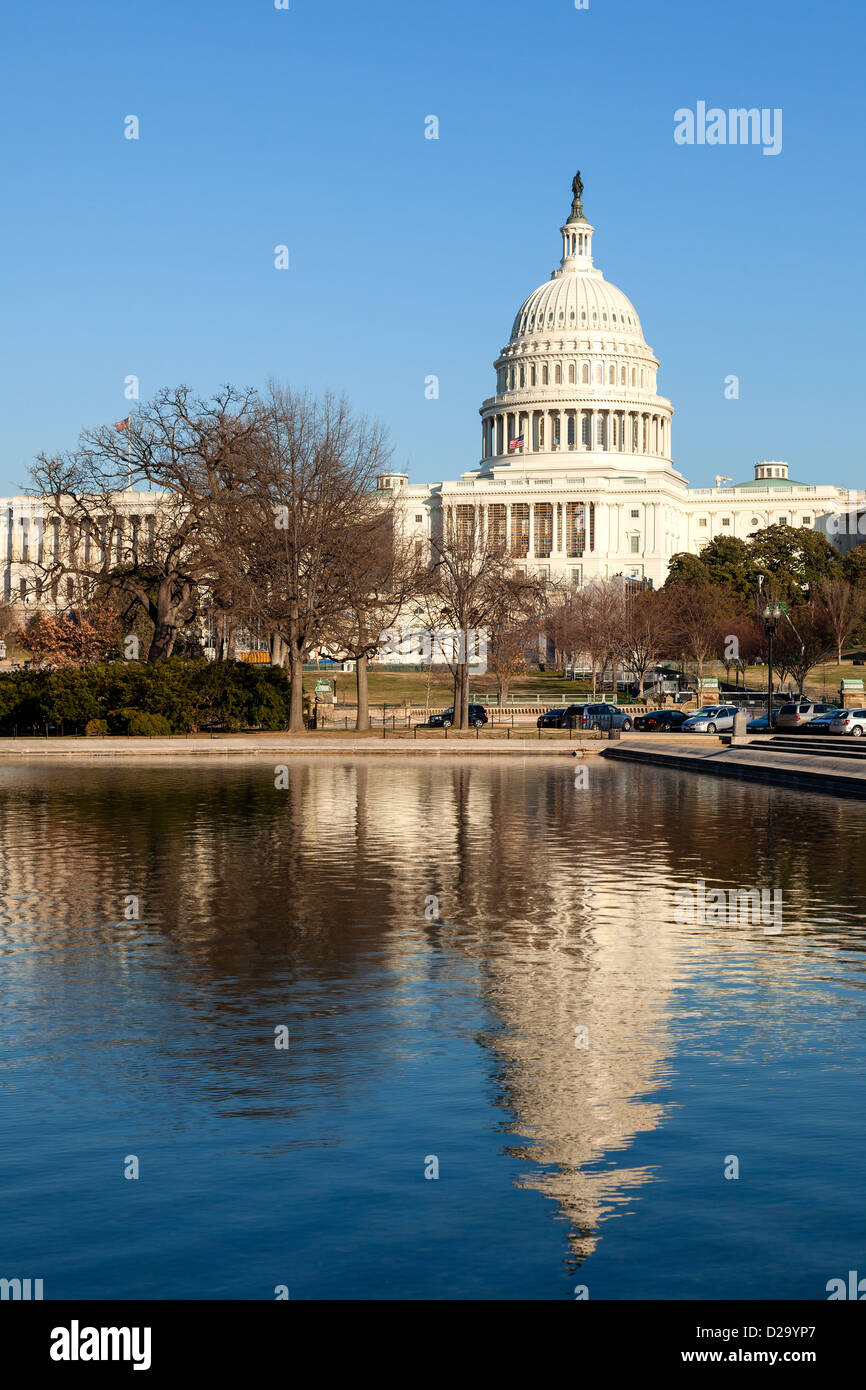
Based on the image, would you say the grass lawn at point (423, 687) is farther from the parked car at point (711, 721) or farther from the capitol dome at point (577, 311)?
the capitol dome at point (577, 311)

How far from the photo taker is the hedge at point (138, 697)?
57000mm

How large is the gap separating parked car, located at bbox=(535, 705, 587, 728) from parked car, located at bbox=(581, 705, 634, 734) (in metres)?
0.33

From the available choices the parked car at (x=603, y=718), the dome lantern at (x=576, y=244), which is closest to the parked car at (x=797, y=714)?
the parked car at (x=603, y=718)

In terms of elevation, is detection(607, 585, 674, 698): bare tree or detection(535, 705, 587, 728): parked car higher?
detection(607, 585, 674, 698): bare tree

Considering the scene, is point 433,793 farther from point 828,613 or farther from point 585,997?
point 828,613

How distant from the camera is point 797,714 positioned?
58.0 metres

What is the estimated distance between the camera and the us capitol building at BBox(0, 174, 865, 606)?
15362 cm

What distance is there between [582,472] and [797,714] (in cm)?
10244

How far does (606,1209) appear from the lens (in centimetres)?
746

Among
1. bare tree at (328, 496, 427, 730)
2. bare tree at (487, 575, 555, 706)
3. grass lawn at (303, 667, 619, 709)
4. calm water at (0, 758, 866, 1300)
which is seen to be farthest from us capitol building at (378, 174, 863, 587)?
calm water at (0, 758, 866, 1300)

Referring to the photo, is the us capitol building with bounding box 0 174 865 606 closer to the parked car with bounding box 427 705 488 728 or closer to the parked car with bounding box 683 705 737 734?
the parked car with bounding box 427 705 488 728

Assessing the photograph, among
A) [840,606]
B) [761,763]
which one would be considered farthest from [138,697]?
[840,606]

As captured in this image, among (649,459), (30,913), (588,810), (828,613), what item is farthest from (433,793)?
(649,459)
